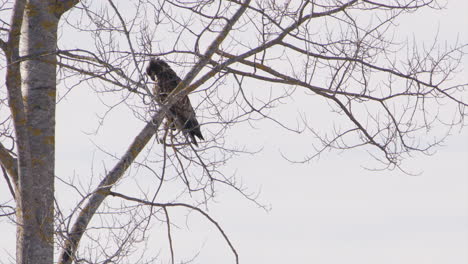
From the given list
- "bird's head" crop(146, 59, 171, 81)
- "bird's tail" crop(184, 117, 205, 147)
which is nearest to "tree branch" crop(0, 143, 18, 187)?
"bird's tail" crop(184, 117, 205, 147)

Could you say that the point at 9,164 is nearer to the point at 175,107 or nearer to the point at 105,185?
the point at 105,185

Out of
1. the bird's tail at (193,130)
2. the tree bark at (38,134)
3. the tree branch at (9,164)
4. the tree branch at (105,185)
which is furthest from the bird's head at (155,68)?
the tree branch at (9,164)

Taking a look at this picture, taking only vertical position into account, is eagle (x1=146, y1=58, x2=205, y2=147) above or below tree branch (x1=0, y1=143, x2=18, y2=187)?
above

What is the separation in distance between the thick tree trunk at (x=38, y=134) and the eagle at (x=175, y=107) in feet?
3.05

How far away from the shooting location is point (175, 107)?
8062mm

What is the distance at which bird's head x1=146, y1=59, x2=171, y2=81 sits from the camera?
29.0 ft

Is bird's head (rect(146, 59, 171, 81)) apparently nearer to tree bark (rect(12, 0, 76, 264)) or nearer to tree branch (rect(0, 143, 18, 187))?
tree bark (rect(12, 0, 76, 264))

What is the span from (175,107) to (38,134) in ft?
4.21

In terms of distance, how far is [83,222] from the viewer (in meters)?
7.80

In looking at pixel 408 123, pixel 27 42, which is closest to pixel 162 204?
pixel 27 42

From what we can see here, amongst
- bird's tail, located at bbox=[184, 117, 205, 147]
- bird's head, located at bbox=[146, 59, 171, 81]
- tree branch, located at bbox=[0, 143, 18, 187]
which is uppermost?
bird's head, located at bbox=[146, 59, 171, 81]

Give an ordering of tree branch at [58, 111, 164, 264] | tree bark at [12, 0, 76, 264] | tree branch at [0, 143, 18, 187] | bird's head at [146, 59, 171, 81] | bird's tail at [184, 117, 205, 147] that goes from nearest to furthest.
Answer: tree bark at [12, 0, 76, 264] < tree branch at [0, 143, 18, 187] < tree branch at [58, 111, 164, 264] < bird's tail at [184, 117, 205, 147] < bird's head at [146, 59, 171, 81]

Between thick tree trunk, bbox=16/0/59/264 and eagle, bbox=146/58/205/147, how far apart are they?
93cm

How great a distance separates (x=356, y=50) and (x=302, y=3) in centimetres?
70
